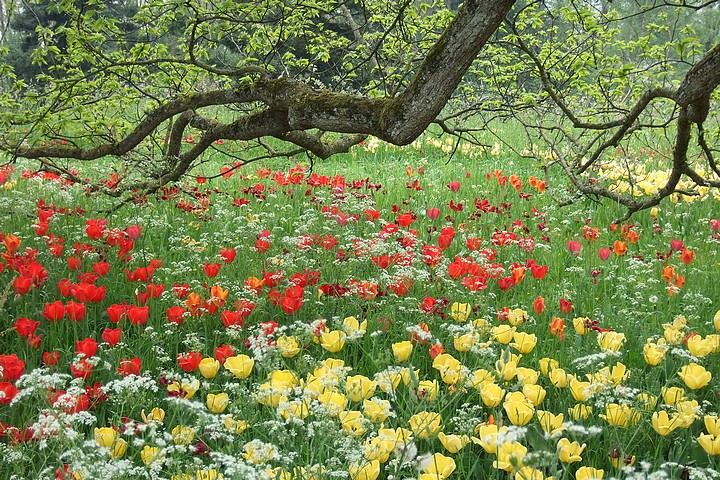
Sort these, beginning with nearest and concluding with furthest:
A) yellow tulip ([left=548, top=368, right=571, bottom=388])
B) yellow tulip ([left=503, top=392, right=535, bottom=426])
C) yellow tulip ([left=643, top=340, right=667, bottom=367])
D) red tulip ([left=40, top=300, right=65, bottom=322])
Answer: yellow tulip ([left=503, top=392, right=535, bottom=426])
yellow tulip ([left=548, top=368, right=571, bottom=388])
yellow tulip ([left=643, top=340, right=667, bottom=367])
red tulip ([left=40, top=300, right=65, bottom=322])

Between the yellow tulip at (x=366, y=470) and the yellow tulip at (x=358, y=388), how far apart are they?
10.7 inches

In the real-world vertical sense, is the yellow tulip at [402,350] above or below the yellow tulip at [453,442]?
above

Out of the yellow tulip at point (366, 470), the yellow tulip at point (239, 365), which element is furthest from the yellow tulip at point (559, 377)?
the yellow tulip at point (239, 365)

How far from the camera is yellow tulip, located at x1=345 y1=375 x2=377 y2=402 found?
82.1 inches

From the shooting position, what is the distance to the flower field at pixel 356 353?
1.86m

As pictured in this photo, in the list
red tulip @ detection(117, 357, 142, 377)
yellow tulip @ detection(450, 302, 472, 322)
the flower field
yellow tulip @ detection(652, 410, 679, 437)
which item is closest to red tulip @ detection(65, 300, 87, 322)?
the flower field

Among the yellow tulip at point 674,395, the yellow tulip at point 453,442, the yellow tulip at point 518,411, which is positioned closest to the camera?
the yellow tulip at point 453,442

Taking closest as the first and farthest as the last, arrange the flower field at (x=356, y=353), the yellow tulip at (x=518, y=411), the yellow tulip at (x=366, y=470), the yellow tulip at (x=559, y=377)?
→ the yellow tulip at (x=366, y=470) < the flower field at (x=356, y=353) < the yellow tulip at (x=518, y=411) < the yellow tulip at (x=559, y=377)

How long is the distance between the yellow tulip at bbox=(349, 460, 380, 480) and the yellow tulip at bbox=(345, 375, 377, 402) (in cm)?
27

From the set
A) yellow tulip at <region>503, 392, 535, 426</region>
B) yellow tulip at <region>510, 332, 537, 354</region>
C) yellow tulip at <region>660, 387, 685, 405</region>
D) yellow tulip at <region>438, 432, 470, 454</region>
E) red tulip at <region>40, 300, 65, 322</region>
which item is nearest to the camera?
yellow tulip at <region>438, 432, 470, 454</region>

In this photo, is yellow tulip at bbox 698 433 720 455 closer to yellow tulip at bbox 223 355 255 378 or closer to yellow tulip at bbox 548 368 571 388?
yellow tulip at bbox 548 368 571 388

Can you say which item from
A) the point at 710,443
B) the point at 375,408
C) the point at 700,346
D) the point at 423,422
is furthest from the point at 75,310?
the point at 700,346

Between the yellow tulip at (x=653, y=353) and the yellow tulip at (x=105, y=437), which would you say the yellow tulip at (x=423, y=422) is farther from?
the yellow tulip at (x=653, y=353)

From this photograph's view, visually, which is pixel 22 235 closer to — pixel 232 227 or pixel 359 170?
pixel 232 227
